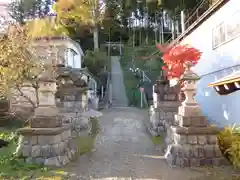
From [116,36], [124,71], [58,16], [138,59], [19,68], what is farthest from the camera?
[116,36]

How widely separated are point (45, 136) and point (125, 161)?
235 cm

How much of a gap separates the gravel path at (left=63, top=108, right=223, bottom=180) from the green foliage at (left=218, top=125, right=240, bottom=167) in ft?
3.52

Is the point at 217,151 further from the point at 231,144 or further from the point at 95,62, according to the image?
the point at 95,62

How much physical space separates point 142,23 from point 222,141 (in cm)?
3111

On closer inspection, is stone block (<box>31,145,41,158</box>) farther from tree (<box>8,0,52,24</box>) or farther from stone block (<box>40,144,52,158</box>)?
tree (<box>8,0,52,24</box>)

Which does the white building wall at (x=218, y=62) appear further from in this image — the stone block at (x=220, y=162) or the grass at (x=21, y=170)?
the grass at (x=21, y=170)

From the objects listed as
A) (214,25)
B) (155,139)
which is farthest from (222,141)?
(214,25)

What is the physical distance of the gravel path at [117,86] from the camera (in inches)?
850

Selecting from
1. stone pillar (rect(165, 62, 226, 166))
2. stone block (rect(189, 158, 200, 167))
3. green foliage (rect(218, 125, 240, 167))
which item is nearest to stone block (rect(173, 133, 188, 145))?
stone pillar (rect(165, 62, 226, 166))

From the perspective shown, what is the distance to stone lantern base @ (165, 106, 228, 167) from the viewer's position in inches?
267

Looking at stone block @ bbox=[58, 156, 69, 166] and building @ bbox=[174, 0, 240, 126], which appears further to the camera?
building @ bbox=[174, 0, 240, 126]

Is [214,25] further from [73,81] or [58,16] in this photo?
[58,16]

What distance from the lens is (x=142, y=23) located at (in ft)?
120

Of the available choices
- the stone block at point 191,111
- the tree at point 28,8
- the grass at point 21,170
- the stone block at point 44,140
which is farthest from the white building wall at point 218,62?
the tree at point 28,8
